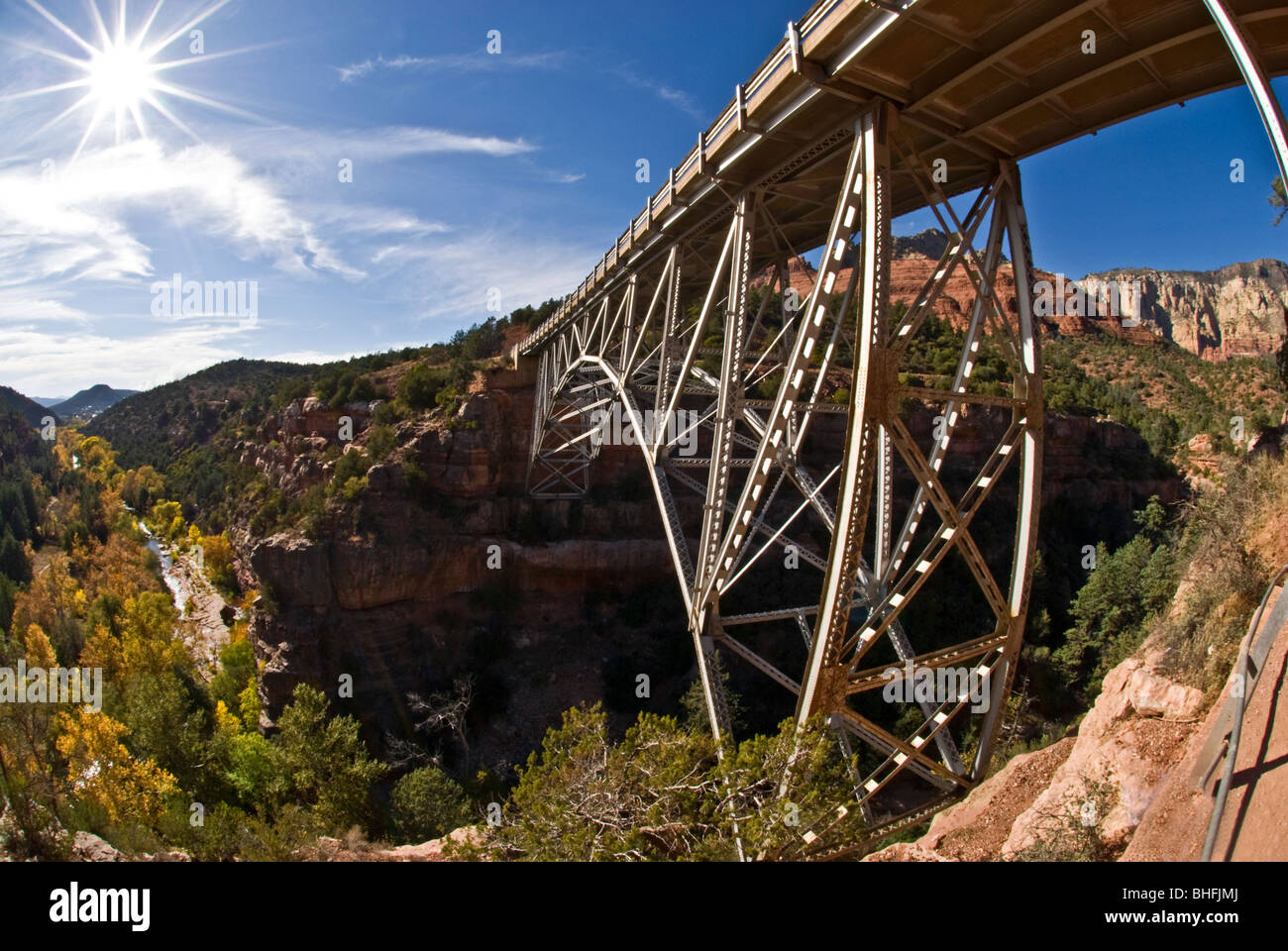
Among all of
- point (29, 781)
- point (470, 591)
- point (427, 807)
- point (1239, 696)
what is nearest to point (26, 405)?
point (470, 591)

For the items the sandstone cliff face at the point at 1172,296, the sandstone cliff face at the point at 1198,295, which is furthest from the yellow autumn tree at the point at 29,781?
the sandstone cliff face at the point at 1198,295

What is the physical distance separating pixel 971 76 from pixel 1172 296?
131 meters

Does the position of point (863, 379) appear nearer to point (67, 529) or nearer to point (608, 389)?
point (608, 389)

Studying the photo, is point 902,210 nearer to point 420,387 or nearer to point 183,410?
point 420,387

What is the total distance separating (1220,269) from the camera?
4242 inches

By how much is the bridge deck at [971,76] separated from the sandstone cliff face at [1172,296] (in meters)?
60.0

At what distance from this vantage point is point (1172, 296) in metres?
102

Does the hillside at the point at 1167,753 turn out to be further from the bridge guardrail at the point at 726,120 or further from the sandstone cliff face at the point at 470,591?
the sandstone cliff face at the point at 470,591

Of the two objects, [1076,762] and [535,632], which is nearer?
[1076,762]

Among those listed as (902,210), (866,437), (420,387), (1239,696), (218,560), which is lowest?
(218,560)

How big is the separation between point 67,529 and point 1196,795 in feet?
239

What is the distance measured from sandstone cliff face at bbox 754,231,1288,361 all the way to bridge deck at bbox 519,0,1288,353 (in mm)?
60026

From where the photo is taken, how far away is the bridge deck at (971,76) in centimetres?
475
